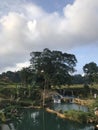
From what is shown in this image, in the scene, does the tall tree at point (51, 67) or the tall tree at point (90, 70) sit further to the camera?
the tall tree at point (90, 70)

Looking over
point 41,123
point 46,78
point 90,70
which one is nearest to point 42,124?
point 41,123

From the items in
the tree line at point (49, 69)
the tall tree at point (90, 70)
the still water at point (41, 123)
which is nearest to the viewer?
the still water at point (41, 123)

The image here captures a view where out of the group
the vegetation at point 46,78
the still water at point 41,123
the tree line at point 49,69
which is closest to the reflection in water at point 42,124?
the still water at point 41,123

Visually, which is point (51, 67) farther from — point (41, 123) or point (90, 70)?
point (41, 123)

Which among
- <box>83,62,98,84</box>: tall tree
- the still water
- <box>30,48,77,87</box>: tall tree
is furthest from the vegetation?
the still water

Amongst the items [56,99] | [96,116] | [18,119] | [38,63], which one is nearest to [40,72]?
[38,63]

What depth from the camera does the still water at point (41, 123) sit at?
4988 centimetres

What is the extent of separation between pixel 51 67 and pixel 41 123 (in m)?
42.4

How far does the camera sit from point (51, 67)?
97562mm

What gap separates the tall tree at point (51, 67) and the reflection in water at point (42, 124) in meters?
31.2

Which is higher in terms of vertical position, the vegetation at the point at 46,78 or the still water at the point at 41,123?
the vegetation at the point at 46,78

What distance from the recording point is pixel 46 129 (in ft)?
164

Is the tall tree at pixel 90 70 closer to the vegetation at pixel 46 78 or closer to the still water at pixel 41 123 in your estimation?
the vegetation at pixel 46 78

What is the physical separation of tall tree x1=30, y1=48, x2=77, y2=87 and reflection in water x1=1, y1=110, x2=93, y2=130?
31233mm
